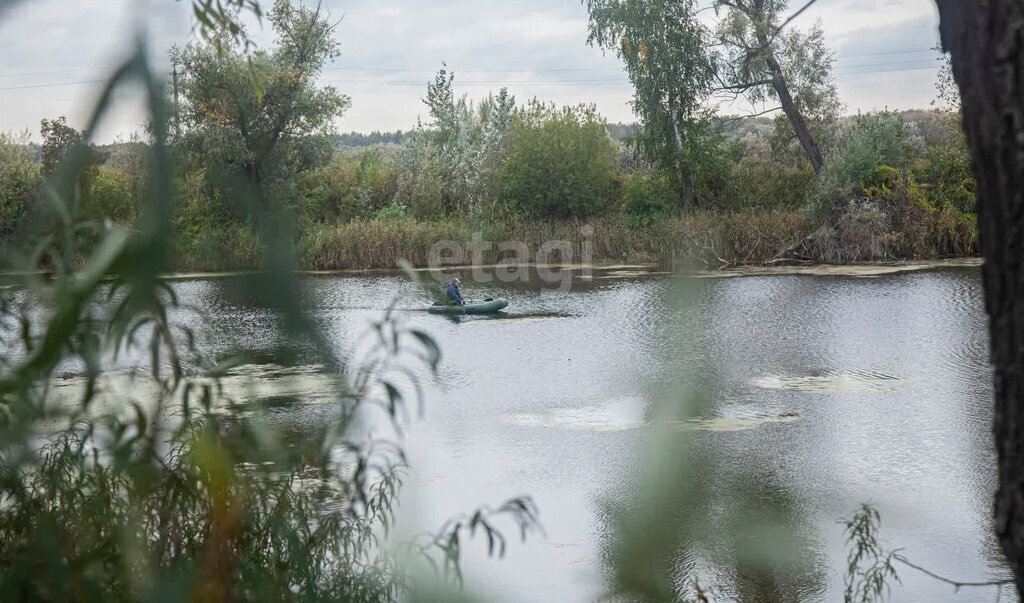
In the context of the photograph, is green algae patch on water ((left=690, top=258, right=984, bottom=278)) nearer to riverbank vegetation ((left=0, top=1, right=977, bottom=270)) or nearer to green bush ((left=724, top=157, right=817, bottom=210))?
riverbank vegetation ((left=0, top=1, right=977, bottom=270))

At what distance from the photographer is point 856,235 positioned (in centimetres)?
1894

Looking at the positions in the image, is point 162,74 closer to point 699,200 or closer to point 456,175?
point 699,200

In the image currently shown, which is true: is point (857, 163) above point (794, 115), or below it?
below

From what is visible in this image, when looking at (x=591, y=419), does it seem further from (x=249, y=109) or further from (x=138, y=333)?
(x=138, y=333)

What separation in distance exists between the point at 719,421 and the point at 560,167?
23.3 m

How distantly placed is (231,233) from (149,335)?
0.57 feet

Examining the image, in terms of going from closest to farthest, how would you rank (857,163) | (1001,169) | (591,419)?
(1001,169) < (591,419) < (857,163)

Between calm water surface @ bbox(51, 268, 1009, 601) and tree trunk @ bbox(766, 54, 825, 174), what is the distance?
30.9 feet

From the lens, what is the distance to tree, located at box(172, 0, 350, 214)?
0.46m

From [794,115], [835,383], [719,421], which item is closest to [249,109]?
[719,421]

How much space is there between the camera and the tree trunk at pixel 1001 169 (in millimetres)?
905

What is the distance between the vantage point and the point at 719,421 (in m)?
1.66

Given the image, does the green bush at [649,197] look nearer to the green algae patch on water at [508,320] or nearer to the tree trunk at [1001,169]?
the green algae patch on water at [508,320]

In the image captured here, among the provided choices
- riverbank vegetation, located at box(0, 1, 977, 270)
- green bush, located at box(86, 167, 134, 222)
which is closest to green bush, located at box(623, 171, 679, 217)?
riverbank vegetation, located at box(0, 1, 977, 270)
